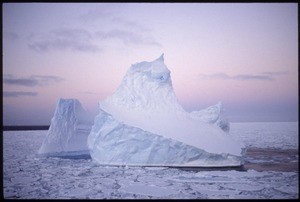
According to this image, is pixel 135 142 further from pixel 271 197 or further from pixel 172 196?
pixel 271 197

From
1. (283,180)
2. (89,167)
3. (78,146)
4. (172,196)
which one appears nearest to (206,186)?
(172,196)

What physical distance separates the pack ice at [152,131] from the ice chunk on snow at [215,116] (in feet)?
4.49

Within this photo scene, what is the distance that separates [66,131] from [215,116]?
5.81 m

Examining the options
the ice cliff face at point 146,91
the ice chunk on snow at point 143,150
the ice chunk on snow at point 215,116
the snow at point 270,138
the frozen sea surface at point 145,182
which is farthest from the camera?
the snow at point 270,138

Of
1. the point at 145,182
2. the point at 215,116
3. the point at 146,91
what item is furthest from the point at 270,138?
the point at 145,182

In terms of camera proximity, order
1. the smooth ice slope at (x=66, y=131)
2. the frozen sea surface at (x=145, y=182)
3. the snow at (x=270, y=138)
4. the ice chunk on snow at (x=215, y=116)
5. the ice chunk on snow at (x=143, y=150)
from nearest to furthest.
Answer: the frozen sea surface at (x=145, y=182) → the ice chunk on snow at (x=143, y=150) → the smooth ice slope at (x=66, y=131) → the ice chunk on snow at (x=215, y=116) → the snow at (x=270, y=138)

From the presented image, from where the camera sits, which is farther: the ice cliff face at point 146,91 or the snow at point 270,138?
the snow at point 270,138

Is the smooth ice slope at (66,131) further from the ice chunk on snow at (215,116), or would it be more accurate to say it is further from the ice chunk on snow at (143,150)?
the ice chunk on snow at (215,116)

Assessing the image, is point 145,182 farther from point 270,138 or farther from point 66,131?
point 270,138

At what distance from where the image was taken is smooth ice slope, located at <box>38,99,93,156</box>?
37.9 ft

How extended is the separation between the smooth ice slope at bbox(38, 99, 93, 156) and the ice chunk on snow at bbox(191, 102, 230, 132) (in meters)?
4.60

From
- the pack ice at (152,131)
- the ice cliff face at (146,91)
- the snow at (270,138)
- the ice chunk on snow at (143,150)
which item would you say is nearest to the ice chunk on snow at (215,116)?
the pack ice at (152,131)

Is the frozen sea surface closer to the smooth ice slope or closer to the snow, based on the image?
the smooth ice slope

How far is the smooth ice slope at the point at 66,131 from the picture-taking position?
11.5m
